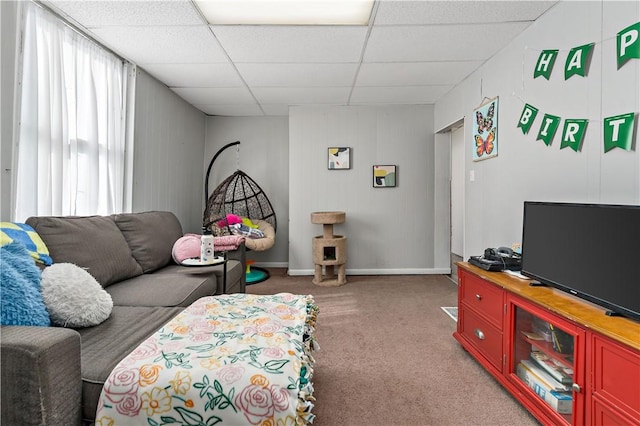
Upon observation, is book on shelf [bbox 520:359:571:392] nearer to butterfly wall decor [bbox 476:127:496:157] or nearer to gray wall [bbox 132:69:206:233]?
butterfly wall decor [bbox 476:127:496:157]

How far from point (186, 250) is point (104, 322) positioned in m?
1.34

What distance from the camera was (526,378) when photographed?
5.53 ft

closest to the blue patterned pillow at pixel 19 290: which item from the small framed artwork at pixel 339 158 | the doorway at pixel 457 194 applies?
the small framed artwork at pixel 339 158

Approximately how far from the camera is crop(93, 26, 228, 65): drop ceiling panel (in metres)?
2.56

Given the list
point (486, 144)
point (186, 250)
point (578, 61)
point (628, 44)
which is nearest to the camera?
point (628, 44)

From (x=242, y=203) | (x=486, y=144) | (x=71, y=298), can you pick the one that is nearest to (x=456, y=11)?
(x=486, y=144)

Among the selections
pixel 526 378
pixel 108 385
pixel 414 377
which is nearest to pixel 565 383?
pixel 526 378

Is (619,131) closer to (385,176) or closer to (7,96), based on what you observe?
(385,176)

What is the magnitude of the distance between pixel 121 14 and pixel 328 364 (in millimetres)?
2818

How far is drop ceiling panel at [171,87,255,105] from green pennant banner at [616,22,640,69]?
3398mm

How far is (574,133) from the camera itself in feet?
6.55

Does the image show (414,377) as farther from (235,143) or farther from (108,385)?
(235,143)

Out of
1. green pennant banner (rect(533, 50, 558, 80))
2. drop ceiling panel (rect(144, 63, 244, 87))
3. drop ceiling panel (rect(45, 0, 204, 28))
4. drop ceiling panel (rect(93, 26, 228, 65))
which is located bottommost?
green pennant banner (rect(533, 50, 558, 80))

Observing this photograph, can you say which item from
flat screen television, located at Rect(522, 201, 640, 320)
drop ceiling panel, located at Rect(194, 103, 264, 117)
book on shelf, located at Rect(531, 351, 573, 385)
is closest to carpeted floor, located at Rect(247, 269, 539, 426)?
book on shelf, located at Rect(531, 351, 573, 385)
